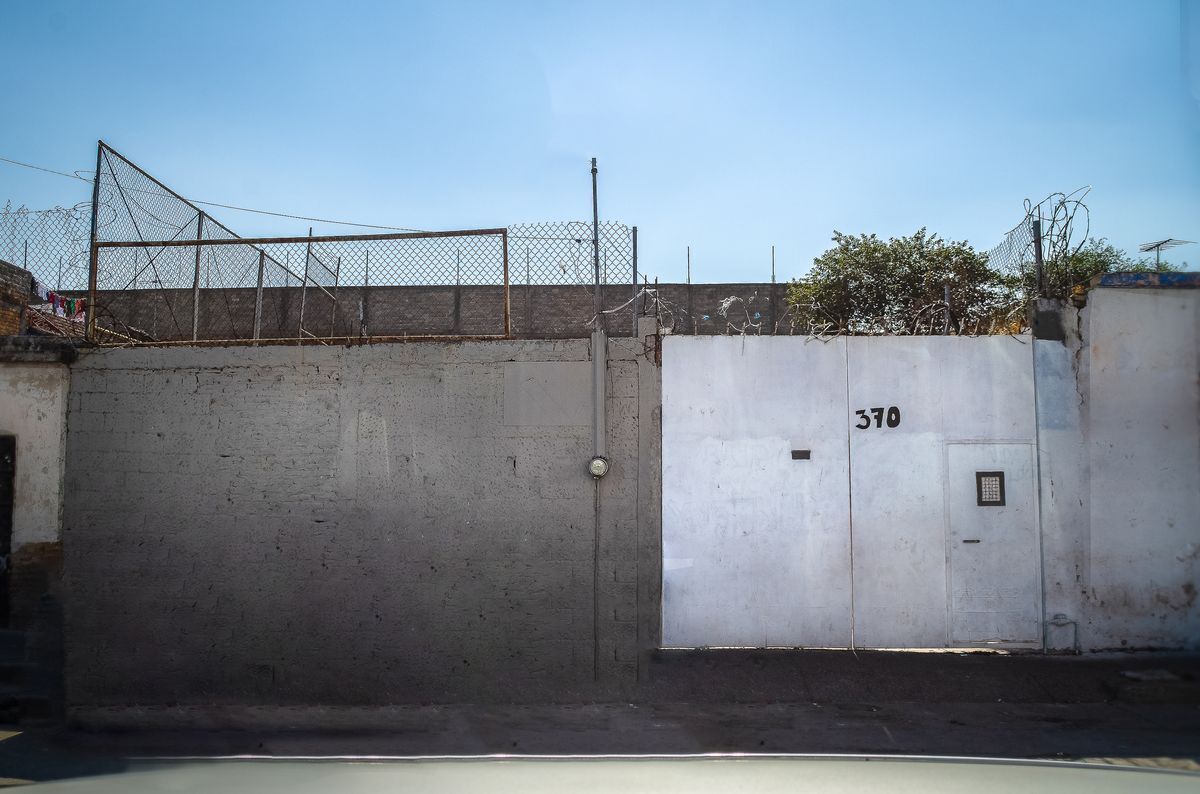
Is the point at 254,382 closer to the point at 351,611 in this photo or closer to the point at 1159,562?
the point at 351,611

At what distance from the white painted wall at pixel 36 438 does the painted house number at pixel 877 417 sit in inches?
268

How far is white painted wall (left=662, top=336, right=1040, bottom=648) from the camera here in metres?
6.33

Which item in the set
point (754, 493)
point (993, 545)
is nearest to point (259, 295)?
point (754, 493)

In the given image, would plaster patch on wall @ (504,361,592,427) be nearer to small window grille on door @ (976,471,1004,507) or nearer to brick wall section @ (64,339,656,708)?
brick wall section @ (64,339,656,708)

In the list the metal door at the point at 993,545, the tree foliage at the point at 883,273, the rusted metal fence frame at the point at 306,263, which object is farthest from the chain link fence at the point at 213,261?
the tree foliage at the point at 883,273

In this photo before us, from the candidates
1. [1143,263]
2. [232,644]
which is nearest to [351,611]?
[232,644]

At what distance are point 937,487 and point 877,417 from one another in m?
0.76

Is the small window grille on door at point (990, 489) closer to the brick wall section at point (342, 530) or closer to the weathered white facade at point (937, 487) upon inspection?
the weathered white facade at point (937, 487)

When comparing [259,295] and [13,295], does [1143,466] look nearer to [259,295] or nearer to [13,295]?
[259,295]

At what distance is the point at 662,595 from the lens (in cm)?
631

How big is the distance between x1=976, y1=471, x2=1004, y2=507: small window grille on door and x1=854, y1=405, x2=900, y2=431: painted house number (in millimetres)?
813

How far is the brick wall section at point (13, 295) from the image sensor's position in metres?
7.73

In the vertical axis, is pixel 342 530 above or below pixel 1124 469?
below

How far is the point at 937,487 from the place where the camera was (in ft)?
21.1
